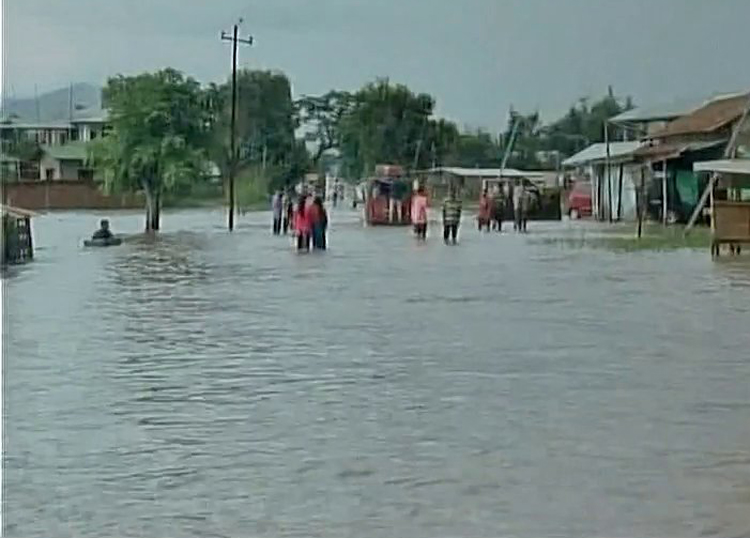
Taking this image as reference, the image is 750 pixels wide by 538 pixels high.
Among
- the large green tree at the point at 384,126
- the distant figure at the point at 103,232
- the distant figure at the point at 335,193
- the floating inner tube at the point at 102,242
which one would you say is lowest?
the floating inner tube at the point at 102,242

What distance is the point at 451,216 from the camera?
3.11 meters

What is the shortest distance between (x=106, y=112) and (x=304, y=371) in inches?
24.7

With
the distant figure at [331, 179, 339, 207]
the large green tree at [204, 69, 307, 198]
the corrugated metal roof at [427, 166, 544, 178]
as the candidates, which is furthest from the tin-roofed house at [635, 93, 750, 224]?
the large green tree at [204, 69, 307, 198]

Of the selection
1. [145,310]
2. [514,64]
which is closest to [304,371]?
[145,310]

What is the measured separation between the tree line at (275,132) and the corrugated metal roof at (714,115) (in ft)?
0.41

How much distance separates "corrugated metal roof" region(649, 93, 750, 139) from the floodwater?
1.19 feet

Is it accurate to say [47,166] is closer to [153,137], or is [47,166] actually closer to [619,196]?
[153,137]

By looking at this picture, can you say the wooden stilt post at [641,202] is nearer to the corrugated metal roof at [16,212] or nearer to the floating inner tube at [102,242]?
the floating inner tube at [102,242]

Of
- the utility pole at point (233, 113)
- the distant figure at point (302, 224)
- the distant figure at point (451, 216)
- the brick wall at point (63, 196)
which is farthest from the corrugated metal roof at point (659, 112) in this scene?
the brick wall at point (63, 196)

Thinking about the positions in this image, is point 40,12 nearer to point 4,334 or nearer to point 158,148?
point 158,148

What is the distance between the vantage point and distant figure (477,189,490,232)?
3037 millimetres

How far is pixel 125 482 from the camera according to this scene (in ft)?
7.63

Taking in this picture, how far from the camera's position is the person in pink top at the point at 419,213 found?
10.1 feet

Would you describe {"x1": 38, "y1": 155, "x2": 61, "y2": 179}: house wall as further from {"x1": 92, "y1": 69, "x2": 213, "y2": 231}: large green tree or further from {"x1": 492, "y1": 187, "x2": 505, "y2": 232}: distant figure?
{"x1": 492, "y1": 187, "x2": 505, "y2": 232}: distant figure
